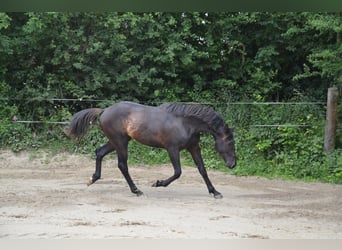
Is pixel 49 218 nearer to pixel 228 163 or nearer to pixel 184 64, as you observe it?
pixel 228 163

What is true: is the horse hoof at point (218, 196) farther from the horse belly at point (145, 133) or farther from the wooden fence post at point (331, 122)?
the wooden fence post at point (331, 122)

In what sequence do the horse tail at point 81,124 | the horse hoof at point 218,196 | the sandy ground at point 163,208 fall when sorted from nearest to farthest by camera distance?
the sandy ground at point 163,208 → the horse hoof at point 218,196 → the horse tail at point 81,124

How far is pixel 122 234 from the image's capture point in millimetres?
4152

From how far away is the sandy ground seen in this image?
14.1 ft

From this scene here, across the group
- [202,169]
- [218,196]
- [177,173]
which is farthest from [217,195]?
[177,173]

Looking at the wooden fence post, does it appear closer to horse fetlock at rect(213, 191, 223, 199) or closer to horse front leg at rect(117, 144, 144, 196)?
horse fetlock at rect(213, 191, 223, 199)

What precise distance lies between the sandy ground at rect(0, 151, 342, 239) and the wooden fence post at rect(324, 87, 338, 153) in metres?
1.01

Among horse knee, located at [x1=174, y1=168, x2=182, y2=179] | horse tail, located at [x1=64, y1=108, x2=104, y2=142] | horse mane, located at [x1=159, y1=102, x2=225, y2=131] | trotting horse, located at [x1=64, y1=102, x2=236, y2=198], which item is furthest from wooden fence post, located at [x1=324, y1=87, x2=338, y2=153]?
horse tail, located at [x1=64, y1=108, x2=104, y2=142]

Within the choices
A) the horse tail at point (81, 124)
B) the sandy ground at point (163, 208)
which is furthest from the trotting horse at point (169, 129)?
the sandy ground at point (163, 208)

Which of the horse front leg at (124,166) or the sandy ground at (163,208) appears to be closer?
the sandy ground at (163,208)

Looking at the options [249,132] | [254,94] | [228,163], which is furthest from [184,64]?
[228,163]

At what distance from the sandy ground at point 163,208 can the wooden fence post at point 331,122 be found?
3.33 feet

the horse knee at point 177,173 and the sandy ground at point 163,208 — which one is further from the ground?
the horse knee at point 177,173

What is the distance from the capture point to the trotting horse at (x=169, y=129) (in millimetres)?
5688
